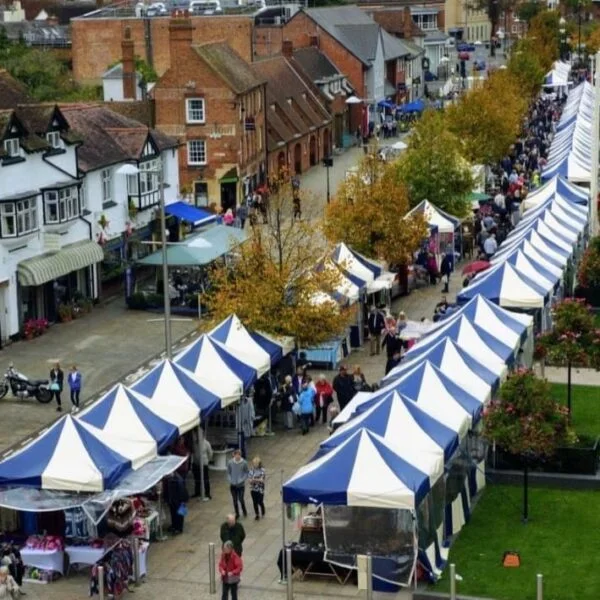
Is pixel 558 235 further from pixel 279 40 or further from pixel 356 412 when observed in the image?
pixel 279 40

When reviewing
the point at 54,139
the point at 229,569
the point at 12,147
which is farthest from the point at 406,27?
the point at 229,569

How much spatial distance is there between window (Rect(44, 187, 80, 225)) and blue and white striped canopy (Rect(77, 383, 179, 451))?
19239 millimetres

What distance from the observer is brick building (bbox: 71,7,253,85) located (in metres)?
91.9

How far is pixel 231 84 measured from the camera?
65750 millimetres

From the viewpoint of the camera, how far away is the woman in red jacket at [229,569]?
22750 millimetres

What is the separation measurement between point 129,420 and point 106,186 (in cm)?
2469

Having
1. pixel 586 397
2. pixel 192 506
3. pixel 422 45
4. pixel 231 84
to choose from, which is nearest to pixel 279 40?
pixel 422 45

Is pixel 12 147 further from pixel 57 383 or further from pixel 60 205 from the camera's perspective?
pixel 57 383

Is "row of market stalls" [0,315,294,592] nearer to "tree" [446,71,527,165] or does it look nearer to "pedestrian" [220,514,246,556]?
"pedestrian" [220,514,246,556]

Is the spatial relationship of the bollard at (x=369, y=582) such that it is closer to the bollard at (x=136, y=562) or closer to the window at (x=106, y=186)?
the bollard at (x=136, y=562)

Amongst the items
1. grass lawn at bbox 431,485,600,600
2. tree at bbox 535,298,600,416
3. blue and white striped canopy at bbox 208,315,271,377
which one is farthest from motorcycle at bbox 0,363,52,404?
grass lawn at bbox 431,485,600,600

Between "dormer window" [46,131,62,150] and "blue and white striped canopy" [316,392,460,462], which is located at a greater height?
"dormer window" [46,131,62,150]

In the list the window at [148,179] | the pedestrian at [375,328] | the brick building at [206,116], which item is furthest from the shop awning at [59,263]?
the brick building at [206,116]

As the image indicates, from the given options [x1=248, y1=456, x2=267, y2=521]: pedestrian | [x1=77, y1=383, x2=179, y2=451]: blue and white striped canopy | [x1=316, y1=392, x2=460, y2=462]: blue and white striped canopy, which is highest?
[x1=316, y1=392, x2=460, y2=462]: blue and white striped canopy
